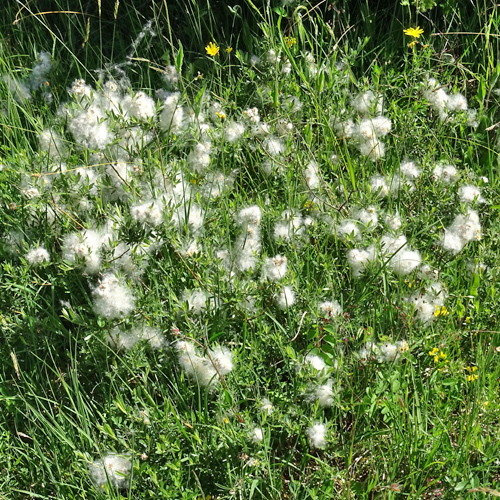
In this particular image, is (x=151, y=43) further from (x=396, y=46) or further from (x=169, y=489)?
(x=169, y=489)

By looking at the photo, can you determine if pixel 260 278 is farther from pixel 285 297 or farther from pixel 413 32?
pixel 413 32

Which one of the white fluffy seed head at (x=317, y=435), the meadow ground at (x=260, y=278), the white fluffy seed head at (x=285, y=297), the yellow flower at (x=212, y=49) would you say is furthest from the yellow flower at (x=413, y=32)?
the white fluffy seed head at (x=317, y=435)

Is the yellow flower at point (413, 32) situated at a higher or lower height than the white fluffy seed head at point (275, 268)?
higher

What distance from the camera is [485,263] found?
246cm

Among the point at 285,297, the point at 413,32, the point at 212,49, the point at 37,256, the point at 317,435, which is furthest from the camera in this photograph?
the point at 212,49

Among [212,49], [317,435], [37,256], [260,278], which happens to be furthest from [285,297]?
[212,49]

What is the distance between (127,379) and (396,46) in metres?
2.36

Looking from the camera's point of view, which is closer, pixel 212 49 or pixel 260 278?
pixel 260 278

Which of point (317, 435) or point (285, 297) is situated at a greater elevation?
point (285, 297)

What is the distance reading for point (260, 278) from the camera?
2318 mm

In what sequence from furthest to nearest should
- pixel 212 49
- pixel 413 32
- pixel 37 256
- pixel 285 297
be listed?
pixel 212 49 < pixel 413 32 < pixel 37 256 < pixel 285 297

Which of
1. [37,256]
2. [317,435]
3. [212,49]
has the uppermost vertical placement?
[212,49]

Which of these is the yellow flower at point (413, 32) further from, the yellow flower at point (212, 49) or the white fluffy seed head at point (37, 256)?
the white fluffy seed head at point (37, 256)

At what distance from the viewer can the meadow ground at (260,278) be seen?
1976 millimetres
